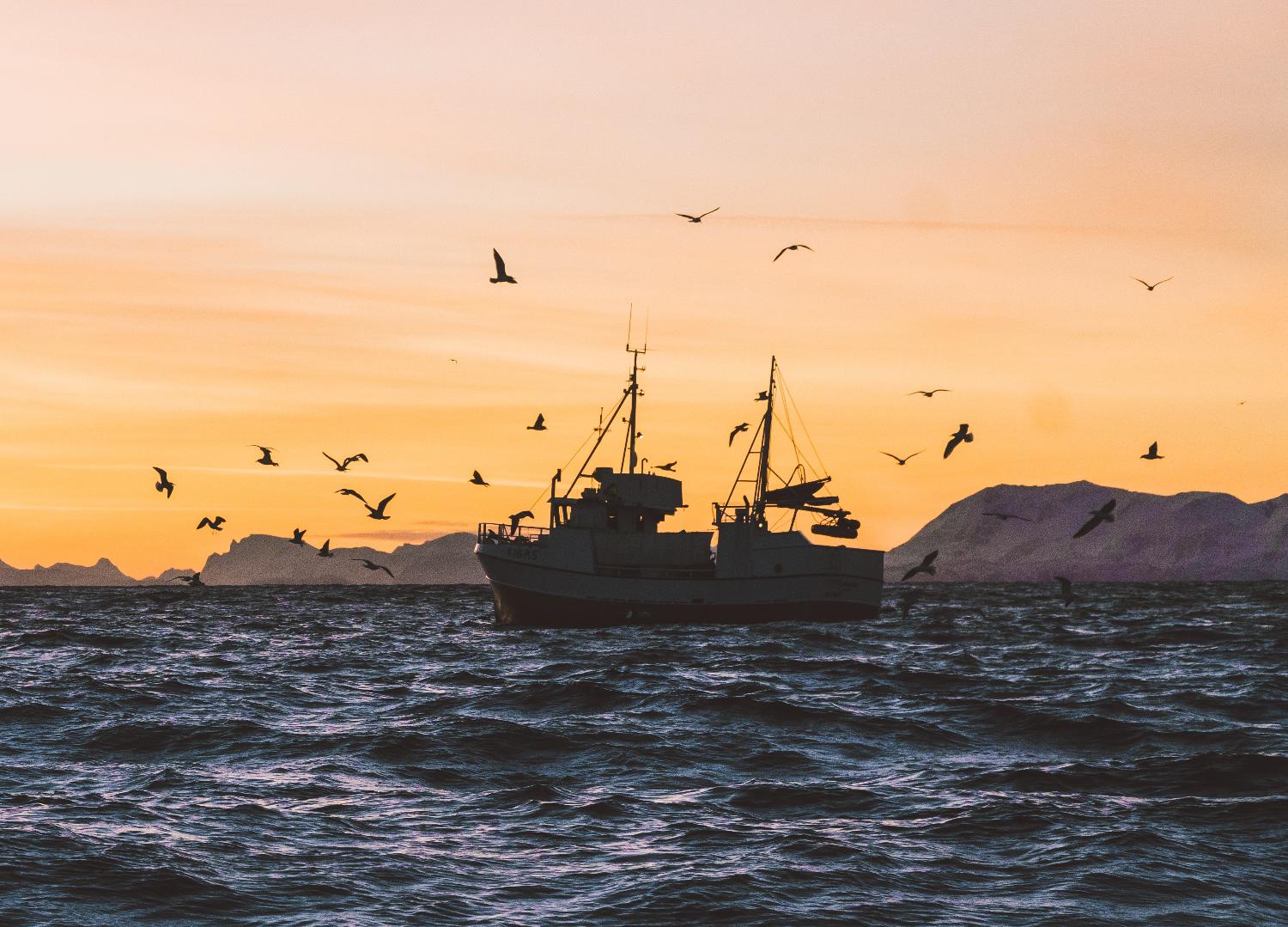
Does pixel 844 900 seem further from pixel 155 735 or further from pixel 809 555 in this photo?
pixel 809 555

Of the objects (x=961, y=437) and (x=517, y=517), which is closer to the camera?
(x=961, y=437)

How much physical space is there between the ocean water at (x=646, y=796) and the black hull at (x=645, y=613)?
23.3 m

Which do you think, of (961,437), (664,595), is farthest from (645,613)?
(961,437)

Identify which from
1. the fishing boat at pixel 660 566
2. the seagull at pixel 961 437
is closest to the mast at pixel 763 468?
the fishing boat at pixel 660 566

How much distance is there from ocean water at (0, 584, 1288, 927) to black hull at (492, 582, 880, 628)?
23.3 metres

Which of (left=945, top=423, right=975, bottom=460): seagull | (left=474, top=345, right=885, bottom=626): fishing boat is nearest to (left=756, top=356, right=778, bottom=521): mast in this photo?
(left=474, top=345, right=885, bottom=626): fishing boat

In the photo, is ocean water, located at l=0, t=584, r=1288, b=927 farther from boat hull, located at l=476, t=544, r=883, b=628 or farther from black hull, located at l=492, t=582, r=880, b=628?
black hull, located at l=492, t=582, r=880, b=628

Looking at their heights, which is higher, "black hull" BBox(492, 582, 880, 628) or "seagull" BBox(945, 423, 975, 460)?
"seagull" BBox(945, 423, 975, 460)

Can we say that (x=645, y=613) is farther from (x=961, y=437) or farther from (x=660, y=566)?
(x=961, y=437)

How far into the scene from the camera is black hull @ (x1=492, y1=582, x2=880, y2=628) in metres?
70.1

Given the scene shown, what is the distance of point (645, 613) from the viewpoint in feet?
231

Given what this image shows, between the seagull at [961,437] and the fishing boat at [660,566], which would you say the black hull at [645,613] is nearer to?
the fishing boat at [660,566]

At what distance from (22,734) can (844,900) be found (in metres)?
20.7

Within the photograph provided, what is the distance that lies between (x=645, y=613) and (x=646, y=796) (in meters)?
48.2
